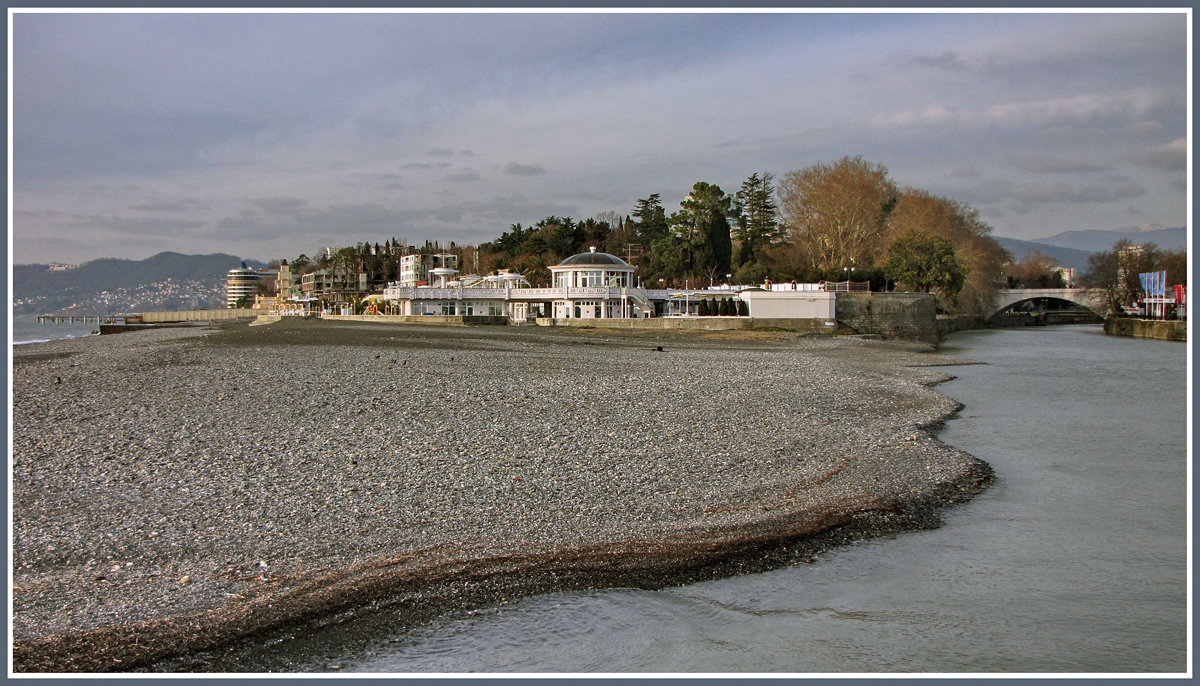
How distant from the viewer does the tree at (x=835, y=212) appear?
227 ft

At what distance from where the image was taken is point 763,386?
63.9ft

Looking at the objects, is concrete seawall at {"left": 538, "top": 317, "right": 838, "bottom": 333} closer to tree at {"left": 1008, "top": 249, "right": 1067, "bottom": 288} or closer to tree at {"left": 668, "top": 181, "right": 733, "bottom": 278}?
tree at {"left": 668, "top": 181, "right": 733, "bottom": 278}

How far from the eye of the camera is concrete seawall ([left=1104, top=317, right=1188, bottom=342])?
51.1 m

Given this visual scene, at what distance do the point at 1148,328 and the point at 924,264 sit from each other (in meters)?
14.7

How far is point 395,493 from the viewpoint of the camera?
9.31 metres

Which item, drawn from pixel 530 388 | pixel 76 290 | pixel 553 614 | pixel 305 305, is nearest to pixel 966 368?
pixel 530 388

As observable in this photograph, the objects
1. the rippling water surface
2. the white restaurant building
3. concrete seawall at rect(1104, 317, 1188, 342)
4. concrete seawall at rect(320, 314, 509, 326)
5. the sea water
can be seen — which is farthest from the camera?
concrete seawall at rect(320, 314, 509, 326)

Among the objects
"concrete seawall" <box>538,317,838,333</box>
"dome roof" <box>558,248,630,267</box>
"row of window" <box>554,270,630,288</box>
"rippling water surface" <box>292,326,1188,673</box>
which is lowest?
"rippling water surface" <box>292,326,1188,673</box>

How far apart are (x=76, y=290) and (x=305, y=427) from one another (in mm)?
94974

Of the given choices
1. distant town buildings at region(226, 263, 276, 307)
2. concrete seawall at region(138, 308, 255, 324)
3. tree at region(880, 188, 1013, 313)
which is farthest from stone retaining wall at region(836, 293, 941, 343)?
distant town buildings at region(226, 263, 276, 307)

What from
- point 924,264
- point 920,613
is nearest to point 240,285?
point 924,264

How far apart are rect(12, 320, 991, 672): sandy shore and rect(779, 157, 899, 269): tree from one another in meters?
54.5

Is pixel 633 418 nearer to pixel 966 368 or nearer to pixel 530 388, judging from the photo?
pixel 530 388

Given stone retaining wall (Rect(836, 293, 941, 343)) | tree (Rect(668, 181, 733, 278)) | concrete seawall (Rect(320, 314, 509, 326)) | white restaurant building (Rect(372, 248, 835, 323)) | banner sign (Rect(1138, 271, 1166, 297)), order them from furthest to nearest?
1. tree (Rect(668, 181, 733, 278))
2. concrete seawall (Rect(320, 314, 509, 326))
3. banner sign (Rect(1138, 271, 1166, 297))
4. stone retaining wall (Rect(836, 293, 941, 343))
5. white restaurant building (Rect(372, 248, 835, 323))
